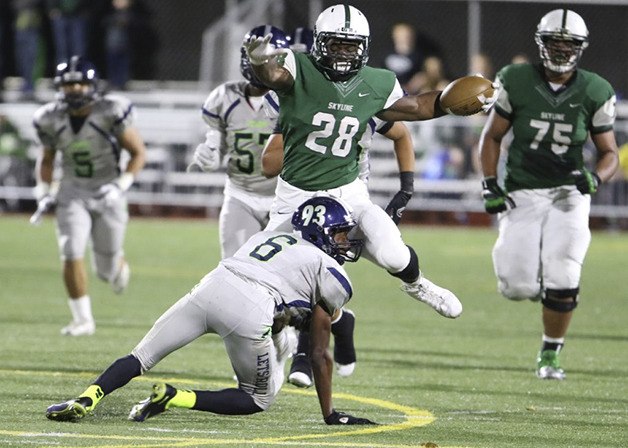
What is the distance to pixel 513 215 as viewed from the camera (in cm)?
892

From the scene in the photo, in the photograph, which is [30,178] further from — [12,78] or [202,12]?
[202,12]

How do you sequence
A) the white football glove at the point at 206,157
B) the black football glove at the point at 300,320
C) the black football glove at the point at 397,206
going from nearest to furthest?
the black football glove at the point at 300,320, the black football glove at the point at 397,206, the white football glove at the point at 206,157

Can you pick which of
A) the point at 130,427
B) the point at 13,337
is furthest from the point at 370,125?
the point at 13,337

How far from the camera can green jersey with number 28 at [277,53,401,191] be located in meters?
7.04

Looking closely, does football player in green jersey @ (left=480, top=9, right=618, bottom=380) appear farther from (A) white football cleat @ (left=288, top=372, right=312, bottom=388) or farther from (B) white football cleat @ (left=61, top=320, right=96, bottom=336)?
(B) white football cleat @ (left=61, top=320, right=96, bottom=336)

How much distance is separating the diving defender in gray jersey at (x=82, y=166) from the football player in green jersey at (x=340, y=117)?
3429 millimetres

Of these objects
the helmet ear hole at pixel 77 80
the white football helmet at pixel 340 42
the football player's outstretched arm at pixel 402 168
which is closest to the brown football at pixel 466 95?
the white football helmet at pixel 340 42

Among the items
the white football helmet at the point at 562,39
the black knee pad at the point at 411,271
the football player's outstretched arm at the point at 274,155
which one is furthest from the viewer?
the white football helmet at the point at 562,39

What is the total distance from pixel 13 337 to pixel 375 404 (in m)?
3.41

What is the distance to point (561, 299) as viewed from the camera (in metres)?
8.74

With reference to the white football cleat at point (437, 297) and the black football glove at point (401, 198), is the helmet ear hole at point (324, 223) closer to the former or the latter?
the white football cleat at point (437, 297)

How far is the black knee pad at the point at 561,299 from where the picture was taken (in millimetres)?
8727

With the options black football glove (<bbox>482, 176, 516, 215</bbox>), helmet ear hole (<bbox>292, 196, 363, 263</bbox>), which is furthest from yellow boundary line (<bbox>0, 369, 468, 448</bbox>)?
black football glove (<bbox>482, 176, 516, 215</bbox>)

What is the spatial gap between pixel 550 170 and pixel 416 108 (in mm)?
1925
